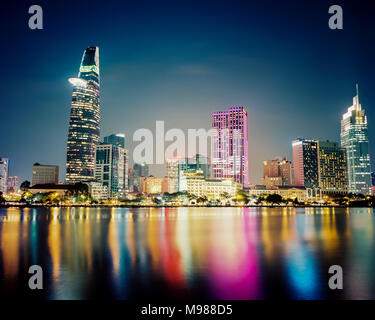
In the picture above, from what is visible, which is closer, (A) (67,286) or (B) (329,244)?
(A) (67,286)

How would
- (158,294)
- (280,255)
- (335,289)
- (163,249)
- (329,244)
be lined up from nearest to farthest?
(158,294)
(335,289)
(280,255)
(163,249)
(329,244)

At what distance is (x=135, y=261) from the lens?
21500 mm

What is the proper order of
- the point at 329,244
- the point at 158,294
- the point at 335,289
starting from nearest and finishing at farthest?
the point at 158,294, the point at 335,289, the point at 329,244

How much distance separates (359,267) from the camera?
67.4ft

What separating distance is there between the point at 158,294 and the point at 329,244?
885 inches

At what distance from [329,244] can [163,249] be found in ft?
52.7
